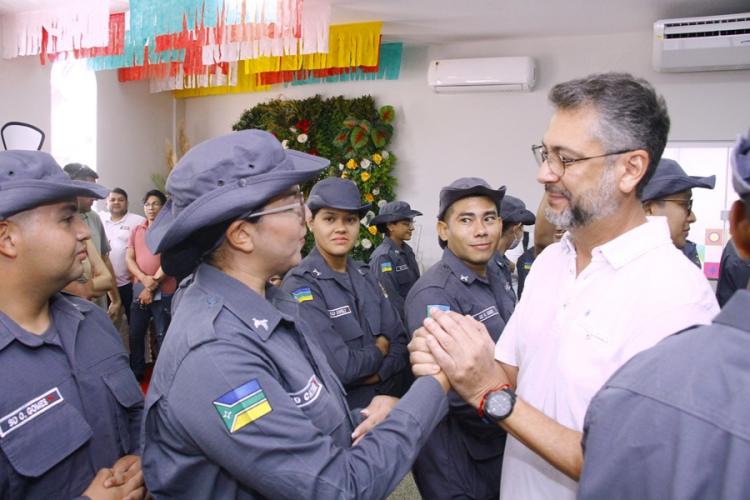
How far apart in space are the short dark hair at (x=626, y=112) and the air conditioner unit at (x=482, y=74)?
Answer: 529 cm

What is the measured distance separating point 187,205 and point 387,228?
4589 millimetres

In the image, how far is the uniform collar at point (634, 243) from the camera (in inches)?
52.4

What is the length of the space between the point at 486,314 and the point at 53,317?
1.59m

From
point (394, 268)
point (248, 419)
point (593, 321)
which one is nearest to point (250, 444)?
point (248, 419)

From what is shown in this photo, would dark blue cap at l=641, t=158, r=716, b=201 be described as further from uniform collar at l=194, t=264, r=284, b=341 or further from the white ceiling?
the white ceiling

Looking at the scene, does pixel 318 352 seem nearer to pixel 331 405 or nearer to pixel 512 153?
pixel 331 405

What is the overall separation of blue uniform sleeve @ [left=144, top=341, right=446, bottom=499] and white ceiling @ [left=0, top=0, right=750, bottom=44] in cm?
484

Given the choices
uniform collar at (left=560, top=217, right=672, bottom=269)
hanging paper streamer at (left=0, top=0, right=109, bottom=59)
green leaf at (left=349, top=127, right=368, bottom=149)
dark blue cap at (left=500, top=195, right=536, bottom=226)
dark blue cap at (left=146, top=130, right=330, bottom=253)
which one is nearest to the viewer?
dark blue cap at (left=146, top=130, right=330, bottom=253)

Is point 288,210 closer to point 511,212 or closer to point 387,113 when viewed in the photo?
point 511,212

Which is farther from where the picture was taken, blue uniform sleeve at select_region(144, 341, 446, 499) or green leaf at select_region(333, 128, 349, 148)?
green leaf at select_region(333, 128, 349, 148)

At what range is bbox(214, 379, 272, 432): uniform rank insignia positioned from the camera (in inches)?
42.3

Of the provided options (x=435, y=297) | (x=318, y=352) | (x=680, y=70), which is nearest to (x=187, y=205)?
(x=318, y=352)

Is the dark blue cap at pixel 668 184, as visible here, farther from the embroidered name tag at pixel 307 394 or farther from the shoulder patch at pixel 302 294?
the embroidered name tag at pixel 307 394

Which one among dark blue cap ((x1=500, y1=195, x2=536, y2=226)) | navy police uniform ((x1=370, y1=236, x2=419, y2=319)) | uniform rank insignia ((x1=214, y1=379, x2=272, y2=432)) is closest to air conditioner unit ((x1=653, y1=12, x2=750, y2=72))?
dark blue cap ((x1=500, y1=195, x2=536, y2=226))
